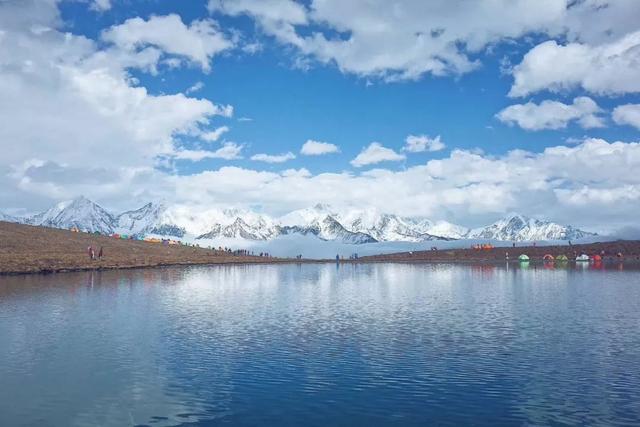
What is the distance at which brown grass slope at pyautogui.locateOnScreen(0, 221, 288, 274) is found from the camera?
103 meters

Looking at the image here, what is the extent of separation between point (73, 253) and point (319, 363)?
110 metres

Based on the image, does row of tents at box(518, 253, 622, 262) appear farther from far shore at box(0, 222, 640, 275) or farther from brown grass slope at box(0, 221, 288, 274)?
brown grass slope at box(0, 221, 288, 274)

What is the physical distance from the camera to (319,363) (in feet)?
101

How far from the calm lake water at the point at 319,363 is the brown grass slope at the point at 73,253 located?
4908 cm

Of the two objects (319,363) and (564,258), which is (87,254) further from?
(564,258)

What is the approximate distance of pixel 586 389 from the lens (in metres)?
25.3

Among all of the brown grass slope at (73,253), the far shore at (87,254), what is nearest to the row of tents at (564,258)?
the far shore at (87,254)

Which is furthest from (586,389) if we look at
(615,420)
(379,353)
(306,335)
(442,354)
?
(306,335)

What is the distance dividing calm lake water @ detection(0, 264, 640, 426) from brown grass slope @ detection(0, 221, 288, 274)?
49082 millimetres

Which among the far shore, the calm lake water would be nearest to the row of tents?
the far shore

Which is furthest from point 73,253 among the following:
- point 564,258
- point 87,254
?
point 564,258

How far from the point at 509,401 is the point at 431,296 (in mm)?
41290

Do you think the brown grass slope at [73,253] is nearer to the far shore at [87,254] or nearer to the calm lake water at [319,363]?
the far shore at [87,254]

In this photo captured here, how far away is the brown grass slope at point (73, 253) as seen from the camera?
103 metres
